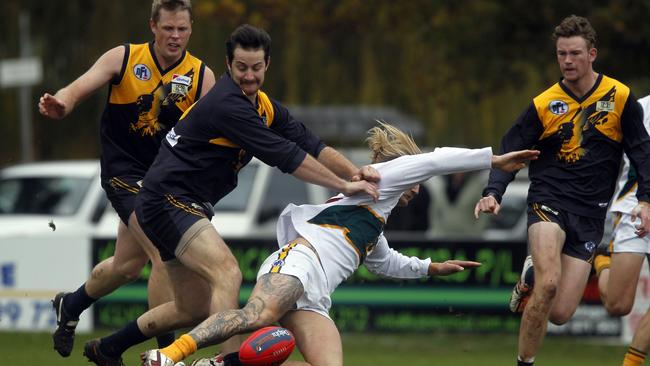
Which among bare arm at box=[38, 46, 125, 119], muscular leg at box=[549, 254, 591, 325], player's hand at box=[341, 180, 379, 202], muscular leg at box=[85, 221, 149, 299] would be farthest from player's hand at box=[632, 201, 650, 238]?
bare arm at box=[38, 46, 125, 119]

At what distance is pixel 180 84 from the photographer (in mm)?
9031

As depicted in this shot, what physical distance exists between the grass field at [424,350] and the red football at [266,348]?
4049 mm

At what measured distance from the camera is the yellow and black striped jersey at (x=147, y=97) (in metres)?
9.00

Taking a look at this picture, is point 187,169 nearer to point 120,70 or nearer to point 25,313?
point 120,70

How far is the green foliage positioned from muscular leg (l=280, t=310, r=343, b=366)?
10042 mm

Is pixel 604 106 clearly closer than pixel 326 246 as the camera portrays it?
No

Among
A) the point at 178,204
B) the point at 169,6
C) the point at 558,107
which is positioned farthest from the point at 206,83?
the point at 558,107

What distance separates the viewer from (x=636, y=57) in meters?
17.5

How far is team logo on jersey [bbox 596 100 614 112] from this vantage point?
962 cm

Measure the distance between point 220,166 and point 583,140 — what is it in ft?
8.96

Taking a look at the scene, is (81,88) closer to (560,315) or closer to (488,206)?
(488,206)

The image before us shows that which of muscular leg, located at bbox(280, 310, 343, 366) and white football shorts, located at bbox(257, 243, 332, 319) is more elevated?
white football shorts, located at bbox(257, 243, 332, 319)

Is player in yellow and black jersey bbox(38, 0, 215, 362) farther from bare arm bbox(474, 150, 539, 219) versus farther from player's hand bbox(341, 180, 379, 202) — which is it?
bare arm bbox(474, 150, 539, 219)

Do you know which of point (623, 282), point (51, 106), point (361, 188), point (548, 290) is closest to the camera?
point (361, 188)
